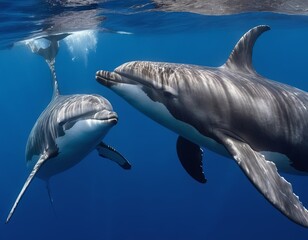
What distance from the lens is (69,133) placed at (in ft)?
29.2

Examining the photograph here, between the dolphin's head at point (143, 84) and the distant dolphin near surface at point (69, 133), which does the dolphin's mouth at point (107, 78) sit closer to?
the dolphin's head at point (143, 84)

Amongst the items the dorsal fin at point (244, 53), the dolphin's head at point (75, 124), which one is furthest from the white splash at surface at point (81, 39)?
the dorsal fin at point (244, 53)

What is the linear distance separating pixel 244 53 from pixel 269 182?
3.46 m

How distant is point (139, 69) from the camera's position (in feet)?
18.5

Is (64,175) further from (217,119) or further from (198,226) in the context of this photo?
(217,119)

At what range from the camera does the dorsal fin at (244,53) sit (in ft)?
24.6

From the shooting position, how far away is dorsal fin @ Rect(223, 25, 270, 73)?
296 inches

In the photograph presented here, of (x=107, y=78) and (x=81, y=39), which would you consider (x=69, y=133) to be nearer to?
(x=107, y=78)

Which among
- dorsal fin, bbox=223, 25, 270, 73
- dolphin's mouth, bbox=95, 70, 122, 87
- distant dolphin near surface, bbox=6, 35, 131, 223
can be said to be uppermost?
dolphin's mouth, bbox=95, 70, 122, 87

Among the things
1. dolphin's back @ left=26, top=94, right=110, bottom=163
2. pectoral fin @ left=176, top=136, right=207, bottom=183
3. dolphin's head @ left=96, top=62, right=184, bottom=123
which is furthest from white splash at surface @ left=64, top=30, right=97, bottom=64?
dolphin's head @ left=96, top=62, right=184, bottom=123

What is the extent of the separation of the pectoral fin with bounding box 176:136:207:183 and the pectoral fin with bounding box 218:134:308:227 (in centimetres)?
190

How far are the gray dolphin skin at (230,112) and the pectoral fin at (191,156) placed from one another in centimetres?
120

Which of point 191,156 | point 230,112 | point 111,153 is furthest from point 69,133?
point 230,112

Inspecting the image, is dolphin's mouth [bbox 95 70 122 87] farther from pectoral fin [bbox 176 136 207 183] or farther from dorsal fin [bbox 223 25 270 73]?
dorsal fin [bbox 223 25 270 73]
